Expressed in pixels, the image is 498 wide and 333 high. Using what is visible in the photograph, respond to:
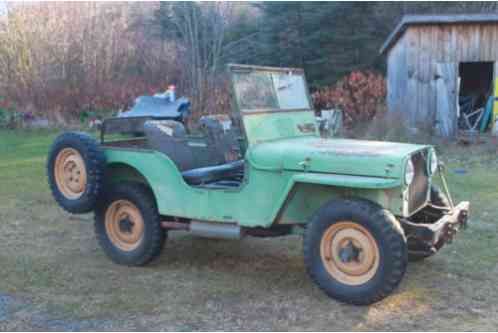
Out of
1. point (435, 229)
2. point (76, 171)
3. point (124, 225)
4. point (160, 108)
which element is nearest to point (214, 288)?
point (124, 225)

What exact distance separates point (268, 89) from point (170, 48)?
727 inches

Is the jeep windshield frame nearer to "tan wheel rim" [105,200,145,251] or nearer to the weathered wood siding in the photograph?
"tan wheel rim" [105,200,145,251]

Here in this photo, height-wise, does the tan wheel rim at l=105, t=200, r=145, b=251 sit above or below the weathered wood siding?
below

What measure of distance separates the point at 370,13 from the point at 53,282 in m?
22.7

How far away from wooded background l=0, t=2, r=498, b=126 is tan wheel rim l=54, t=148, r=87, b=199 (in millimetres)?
9364

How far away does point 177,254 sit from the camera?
5547 mm

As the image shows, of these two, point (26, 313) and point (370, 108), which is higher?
point (370, 108)

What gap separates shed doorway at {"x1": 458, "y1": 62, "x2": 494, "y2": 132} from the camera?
14328 mm

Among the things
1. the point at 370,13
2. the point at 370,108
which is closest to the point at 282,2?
the point at 370,13

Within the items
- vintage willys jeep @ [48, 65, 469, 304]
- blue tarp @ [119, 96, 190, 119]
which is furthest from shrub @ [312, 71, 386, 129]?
vintage willys jeep @ [48, 65, 469, 304]

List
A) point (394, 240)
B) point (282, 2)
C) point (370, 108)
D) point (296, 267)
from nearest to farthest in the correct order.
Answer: point (394, 240)
point (296, 267)
point (370, 108)
point (282, 2)

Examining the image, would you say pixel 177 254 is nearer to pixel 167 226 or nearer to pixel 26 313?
pixel 167 226

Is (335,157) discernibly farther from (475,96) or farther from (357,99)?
(475,96)

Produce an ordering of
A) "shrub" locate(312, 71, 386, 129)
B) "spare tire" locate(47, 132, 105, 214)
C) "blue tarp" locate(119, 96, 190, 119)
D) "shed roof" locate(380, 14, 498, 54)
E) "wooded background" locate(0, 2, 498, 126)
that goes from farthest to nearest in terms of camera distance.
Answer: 1. "wooded background" locate(0, 2, 498, 126)
2. "shrub" locate(312, 71, 386, 129)
3. "blue tarp" locate(119, 96, 190, 119)
4. "shed roof" locate(380, 14, 498, 54)
5. "spare tire" locate(47, 132, 105, 214)
